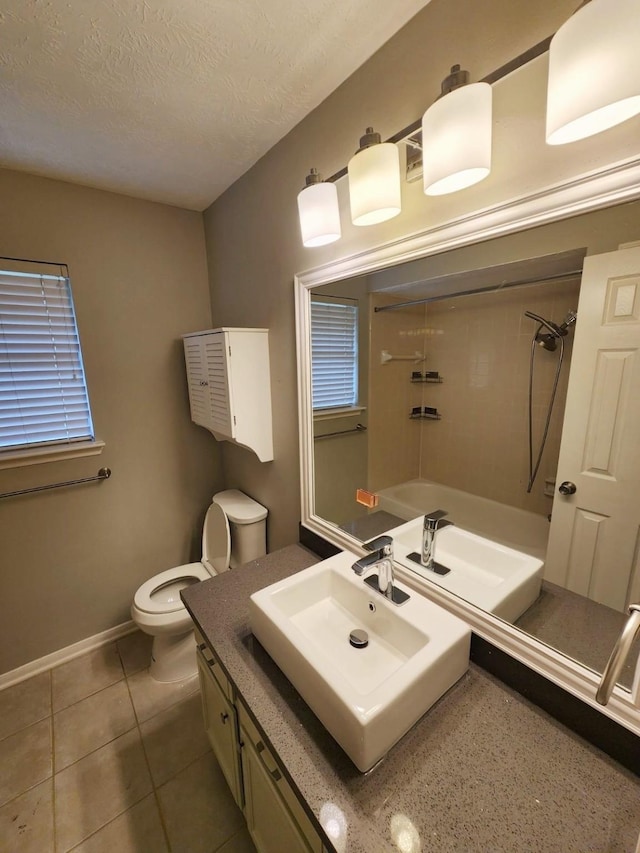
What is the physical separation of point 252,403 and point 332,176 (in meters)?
0.92

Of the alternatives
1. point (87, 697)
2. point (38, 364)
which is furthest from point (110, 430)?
point (87, 697)

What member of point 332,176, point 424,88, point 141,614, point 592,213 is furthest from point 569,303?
point 141,614

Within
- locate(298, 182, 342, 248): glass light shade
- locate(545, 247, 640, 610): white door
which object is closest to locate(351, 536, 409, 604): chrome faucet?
locate(545, 247, 640, 610): white door

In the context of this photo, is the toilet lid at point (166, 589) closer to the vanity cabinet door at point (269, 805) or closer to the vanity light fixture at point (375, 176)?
the vanity cabinet door at point (269, 805)

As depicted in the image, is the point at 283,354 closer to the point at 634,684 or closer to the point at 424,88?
the point at 424,88

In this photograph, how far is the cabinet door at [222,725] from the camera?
106cm

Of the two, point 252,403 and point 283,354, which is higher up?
point 283,354

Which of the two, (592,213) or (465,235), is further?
(465,235)

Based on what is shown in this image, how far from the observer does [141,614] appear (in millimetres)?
1661

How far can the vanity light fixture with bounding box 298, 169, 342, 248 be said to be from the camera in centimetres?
102

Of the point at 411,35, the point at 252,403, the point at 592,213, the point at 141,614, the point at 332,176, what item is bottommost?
the point at 141,614

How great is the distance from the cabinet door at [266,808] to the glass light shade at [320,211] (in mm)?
1423

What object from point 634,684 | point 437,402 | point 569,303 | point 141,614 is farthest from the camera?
point 141,614

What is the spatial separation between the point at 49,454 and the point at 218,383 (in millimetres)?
907
